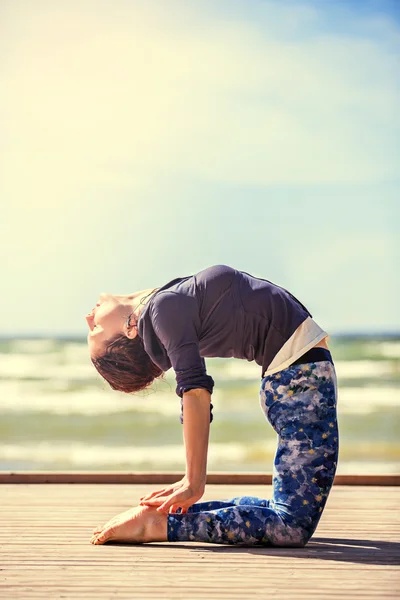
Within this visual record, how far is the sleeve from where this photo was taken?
2098mm


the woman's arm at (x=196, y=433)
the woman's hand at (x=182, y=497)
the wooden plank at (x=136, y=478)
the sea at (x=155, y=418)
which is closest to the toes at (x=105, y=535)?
the woman's hand at (x=182, y=497)

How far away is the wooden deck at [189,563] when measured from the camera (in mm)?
1712

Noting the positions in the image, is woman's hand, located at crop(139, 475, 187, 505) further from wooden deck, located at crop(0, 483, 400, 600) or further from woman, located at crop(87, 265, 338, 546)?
wooden deck, located at crop(0, 483, 400, 600)

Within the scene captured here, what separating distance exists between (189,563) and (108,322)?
0.67 m

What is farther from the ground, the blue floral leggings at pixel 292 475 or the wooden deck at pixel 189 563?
the blue floral leggings at pixel 292 475

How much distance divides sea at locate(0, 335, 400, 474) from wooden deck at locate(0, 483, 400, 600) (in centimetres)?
129

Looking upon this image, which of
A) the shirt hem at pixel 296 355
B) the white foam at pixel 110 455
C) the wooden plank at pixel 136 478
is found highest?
the shirt hem at pixel 296 355

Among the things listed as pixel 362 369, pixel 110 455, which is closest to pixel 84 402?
pixel 110 455

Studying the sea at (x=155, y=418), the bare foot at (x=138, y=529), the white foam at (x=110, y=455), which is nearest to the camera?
the bare foot at (x=138, y=529)

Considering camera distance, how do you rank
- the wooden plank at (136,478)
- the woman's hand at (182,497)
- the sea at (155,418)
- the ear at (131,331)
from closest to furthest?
the woman's hand at (182,497)
the ear at (131,331)
the wooden plank at (136,478)
the sea at (155,418)

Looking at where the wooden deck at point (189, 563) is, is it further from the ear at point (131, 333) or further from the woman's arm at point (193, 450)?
the ear at point (131, 333)

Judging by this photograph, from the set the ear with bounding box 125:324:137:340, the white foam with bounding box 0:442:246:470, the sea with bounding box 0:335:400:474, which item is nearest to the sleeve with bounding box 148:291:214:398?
the ear with bounding box 125:324:137:340

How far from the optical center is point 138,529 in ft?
7.13

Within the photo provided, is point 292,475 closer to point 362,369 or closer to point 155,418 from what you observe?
point 155,418
